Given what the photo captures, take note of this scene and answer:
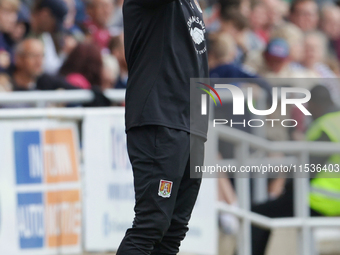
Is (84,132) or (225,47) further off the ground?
(225,47)

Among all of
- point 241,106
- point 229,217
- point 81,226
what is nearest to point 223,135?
point 241,106

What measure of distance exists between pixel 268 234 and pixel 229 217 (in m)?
0.53

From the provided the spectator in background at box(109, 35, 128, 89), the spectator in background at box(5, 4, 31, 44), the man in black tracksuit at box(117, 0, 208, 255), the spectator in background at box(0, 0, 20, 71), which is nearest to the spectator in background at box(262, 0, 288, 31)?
the spectator in background at box(109, 35, 128, 89)

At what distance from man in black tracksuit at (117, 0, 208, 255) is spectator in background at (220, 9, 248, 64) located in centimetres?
412

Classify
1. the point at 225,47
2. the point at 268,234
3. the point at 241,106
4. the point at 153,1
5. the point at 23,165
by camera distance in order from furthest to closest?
the point at 225,47
the point at 241,106
the point at 268,234
the point at 23,165
the point at 153,1

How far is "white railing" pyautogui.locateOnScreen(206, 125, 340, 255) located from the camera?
439 centimetres

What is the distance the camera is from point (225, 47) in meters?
5.66

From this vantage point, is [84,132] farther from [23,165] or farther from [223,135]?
[223,135]

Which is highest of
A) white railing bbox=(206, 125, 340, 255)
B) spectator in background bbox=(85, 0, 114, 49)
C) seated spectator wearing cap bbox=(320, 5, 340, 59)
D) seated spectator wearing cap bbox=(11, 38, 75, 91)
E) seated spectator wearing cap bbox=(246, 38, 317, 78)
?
seated spectator wearing cap bbox=(320, 5, 340, 59)

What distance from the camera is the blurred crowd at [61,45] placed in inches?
200

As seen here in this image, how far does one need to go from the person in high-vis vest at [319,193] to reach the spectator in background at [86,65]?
5.96 ft

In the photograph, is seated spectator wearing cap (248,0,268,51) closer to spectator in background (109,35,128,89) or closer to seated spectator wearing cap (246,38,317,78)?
seated spectator wearing cap (246,38,317,78)

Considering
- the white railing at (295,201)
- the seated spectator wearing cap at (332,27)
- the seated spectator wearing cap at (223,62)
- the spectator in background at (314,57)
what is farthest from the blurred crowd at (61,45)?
→ the seated spectator wearing cap at (332,27)

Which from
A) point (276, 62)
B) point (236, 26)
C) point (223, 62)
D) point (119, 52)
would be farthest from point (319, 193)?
point (236, 26)
